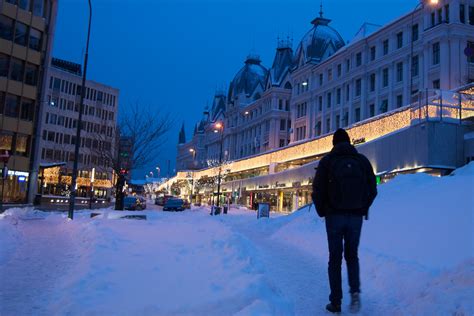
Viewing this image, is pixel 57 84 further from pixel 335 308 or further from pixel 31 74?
pixel 335 308

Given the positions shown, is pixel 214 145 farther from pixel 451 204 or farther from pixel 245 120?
pixel 451 204

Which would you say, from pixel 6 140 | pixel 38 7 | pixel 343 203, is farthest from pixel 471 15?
pixel 343 203

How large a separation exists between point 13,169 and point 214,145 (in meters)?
80.9

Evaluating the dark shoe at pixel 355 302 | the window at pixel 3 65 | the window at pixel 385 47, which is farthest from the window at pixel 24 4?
the dark shoe at pixel 355 302

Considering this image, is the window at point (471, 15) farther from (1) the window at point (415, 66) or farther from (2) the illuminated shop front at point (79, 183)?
(2) the illuminated shop front at point (79, 183)

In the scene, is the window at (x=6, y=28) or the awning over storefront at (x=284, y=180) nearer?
the window at (x=6, y=28)

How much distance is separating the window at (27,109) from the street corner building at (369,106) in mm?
19151

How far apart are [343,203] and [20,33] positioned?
150 ft

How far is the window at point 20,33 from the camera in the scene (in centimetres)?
4362

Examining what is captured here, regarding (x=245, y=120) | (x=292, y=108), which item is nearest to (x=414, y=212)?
(x=292, y=108)

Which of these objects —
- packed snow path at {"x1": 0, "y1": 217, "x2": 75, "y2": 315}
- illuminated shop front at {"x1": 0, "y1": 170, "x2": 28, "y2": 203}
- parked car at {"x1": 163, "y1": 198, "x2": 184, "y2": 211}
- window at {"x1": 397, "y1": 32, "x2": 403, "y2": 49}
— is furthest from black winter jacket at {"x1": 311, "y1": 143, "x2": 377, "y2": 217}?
window at {"x1": 397, "y1": 32, "x2": 403, "y2": 49}

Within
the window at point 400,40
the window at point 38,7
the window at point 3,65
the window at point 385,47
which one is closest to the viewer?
the window at point 3,65

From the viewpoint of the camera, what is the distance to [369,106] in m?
53.5

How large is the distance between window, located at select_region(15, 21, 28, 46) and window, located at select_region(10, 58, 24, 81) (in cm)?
180
